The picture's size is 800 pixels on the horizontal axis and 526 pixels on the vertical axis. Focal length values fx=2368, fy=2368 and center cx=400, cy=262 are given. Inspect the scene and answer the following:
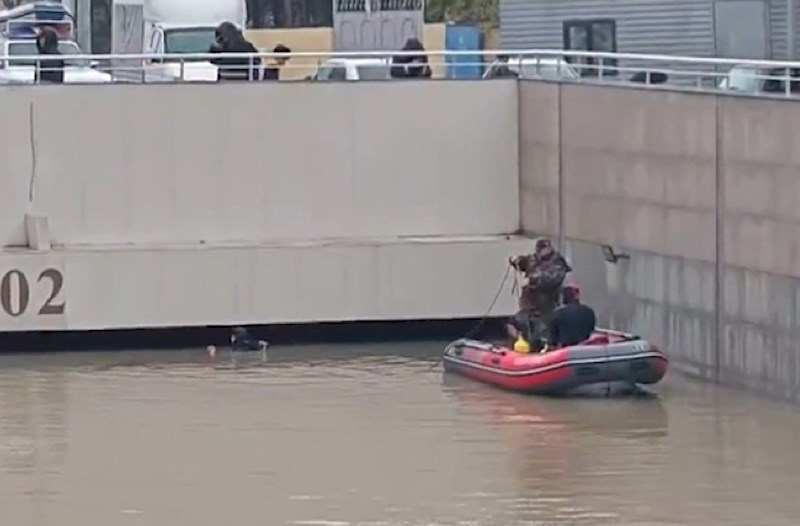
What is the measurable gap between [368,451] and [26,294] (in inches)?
327

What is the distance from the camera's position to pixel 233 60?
3042cm

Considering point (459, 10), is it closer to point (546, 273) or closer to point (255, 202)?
point (255, 202)

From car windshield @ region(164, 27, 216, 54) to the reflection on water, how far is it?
10329 millimetres

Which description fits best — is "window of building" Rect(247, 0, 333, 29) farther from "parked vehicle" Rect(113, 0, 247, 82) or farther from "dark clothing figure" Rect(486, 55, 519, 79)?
"dark clothing figure" Rect(486, 55, 519, 79)

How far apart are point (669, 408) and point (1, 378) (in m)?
7.60

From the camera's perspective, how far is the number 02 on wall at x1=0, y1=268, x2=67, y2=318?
90.6ft

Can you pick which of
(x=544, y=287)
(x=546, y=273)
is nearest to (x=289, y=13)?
(x=546, y=273)

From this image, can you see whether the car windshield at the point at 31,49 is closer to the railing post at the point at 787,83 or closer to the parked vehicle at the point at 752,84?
the parked vehicle at the point at 752,84

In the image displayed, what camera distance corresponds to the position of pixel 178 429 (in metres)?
21.9

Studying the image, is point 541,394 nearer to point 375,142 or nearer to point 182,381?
point 182,381

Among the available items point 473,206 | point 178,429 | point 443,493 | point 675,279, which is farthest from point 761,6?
point 443,493

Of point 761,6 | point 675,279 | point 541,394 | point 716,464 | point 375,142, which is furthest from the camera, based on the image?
point 761,6

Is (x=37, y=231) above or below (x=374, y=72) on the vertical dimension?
below

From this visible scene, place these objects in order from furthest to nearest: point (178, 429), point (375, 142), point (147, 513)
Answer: point (375, 142) < point (178, 429) < point (147, 513)
